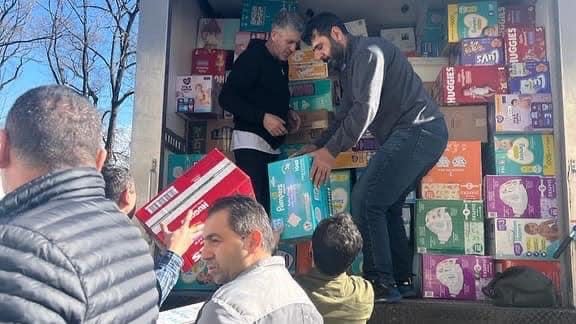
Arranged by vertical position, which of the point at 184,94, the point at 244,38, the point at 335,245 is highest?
the point at 244,38

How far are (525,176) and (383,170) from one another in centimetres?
86

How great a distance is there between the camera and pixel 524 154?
351 centimetres

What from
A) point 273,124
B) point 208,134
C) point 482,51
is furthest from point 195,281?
point 482,51

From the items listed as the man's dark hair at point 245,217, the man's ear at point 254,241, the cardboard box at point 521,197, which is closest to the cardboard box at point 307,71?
the cardboard box at point 521,197

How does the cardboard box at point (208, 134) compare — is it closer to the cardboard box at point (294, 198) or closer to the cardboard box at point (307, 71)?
the cardboard box at point (307, 71)

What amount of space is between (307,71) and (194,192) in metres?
1.49

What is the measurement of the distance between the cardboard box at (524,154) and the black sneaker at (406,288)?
2.77 feet

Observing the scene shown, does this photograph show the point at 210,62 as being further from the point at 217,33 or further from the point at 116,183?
the point at 116,183

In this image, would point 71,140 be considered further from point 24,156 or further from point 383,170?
point 383,170

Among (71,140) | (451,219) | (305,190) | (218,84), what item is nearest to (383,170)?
(305,190)

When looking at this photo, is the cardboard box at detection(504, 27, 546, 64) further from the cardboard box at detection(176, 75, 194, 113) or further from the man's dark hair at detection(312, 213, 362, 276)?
the cardboard box at detection(176, 75, 194, 113)

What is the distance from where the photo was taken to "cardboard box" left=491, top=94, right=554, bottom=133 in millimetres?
3482

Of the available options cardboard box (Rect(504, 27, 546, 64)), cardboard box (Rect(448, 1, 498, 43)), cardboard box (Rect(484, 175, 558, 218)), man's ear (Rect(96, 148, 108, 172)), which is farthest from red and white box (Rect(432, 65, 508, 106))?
man's ear (Rect(96, 148, 108, 172))

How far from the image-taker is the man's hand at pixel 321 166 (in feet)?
10.5
